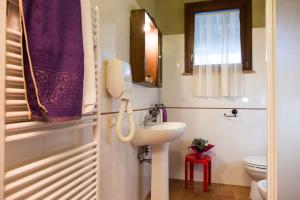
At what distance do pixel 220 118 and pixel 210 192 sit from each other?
34.3 inches

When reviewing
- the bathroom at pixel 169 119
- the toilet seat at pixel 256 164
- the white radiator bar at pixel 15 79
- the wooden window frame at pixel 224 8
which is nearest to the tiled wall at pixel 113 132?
the bathroom at pixel 169 119

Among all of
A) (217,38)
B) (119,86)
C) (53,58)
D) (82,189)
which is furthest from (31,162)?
(217,38)

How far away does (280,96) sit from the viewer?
2.69ft

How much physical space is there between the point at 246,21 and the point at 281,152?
2.13 m

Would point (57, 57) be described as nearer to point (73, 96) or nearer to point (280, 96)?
point (73, 96)

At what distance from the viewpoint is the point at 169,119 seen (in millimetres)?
2787

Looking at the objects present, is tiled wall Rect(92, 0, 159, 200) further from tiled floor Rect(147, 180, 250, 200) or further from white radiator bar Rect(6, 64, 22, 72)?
white radiator bar Rect(6, 64, 22, 72)

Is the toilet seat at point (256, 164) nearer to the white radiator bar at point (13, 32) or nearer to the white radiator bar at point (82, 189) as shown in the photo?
the white radiator bar at point (82, 189)

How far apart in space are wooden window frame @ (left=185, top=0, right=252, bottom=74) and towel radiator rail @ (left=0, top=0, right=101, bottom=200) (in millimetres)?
1943

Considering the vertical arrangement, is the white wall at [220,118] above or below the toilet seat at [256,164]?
above

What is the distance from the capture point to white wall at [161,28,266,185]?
2.49 meters

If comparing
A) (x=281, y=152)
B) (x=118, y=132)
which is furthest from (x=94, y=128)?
(x=281, y=152)

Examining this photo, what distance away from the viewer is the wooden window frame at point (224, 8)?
2.50 metres

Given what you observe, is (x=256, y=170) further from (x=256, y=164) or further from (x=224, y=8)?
(x=224, y=8)
